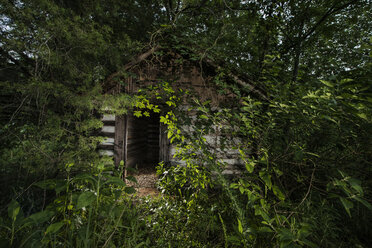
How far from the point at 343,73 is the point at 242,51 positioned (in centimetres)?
702

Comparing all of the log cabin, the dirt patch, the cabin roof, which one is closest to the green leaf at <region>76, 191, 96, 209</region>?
the dirt patch

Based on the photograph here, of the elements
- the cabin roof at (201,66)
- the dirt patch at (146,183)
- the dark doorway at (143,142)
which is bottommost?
the dirt patch at (146,183)

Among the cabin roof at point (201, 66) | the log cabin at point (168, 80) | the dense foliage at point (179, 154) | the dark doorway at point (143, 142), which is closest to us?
the dense foliage at point (179, 154)

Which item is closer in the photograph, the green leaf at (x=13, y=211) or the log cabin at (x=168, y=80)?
the green leaf at (x=13, y=211)

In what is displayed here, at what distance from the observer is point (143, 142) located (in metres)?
7.42

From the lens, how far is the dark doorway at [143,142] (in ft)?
19.9

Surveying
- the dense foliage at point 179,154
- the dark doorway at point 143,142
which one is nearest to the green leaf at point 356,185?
the dense foliage at point 179,154

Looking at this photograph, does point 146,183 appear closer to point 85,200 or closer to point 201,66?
point 201,66

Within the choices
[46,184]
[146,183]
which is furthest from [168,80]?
[46,184]

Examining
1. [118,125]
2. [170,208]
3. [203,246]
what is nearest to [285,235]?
[203,246]

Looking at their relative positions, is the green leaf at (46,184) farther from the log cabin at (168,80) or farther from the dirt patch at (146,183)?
the log cabin at (168,80)

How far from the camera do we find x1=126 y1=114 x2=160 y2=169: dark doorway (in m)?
6.05

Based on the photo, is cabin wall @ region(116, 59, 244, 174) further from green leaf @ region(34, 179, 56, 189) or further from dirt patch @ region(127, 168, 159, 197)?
green leaf @ region(34, 179, 56, 189)

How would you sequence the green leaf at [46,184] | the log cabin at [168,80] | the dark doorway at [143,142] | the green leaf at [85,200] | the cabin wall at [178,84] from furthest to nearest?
the dark doorway at [143,142], the cabin wall at [178,84], the log cabin at [168,80], the green leaf at [46,184], the green leaf at [85,200]
